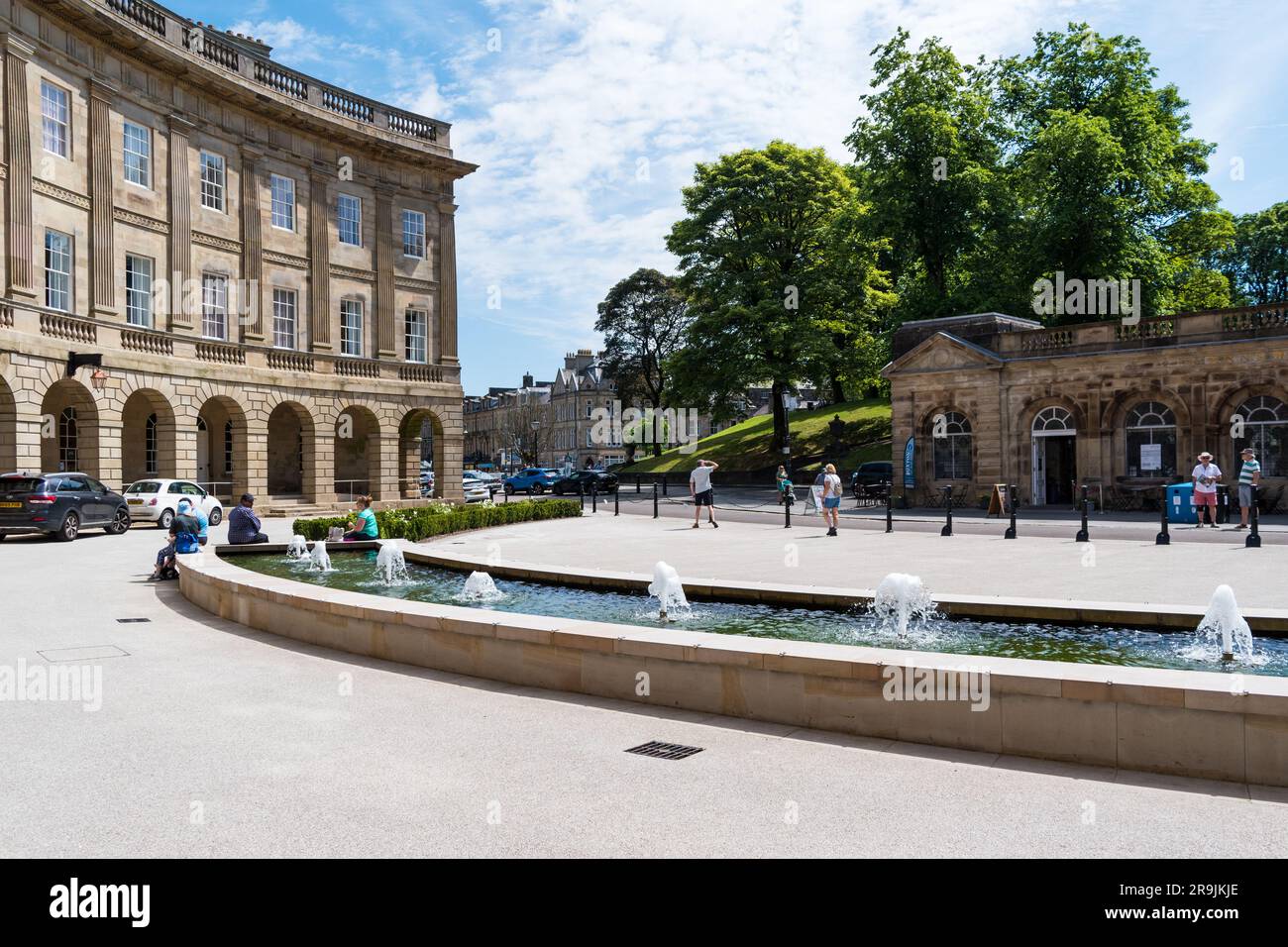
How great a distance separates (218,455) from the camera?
38312 mm

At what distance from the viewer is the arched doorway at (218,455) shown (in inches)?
1467

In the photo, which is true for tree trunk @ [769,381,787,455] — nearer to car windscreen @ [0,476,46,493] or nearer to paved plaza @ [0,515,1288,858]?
car windscreen @ [0,476,46,493]

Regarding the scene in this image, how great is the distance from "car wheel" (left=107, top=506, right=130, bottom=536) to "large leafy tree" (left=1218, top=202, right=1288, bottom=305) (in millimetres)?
64309

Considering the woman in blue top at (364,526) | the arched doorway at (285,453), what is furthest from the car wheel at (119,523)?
the arched doorway at (285,453)

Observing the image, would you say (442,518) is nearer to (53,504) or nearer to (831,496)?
(53,504)

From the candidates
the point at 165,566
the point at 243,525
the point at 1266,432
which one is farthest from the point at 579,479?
the point at 165,566

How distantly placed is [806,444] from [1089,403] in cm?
2564

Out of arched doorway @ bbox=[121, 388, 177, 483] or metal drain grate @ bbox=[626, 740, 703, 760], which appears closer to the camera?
metal drain grate @ bbox=[626, 740, 703, 760]

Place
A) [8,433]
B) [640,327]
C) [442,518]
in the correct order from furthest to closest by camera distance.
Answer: [640,327] → [8,433] → [442,518]

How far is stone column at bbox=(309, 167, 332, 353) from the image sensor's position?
39.9 metres

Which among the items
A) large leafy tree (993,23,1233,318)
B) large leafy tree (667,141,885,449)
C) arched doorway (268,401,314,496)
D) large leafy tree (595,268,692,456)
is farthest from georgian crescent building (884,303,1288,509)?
large leafy tree (595,268,692,456)

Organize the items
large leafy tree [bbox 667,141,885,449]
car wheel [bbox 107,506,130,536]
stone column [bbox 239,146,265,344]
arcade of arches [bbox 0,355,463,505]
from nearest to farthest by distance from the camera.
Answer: car wheel [bbox 107,506,130,536] → arcade of arches [bbox 0,355,463,505] → stone column [bbox 239,146,265,344] → large leafy tree [bbox 667,141,885,449]
